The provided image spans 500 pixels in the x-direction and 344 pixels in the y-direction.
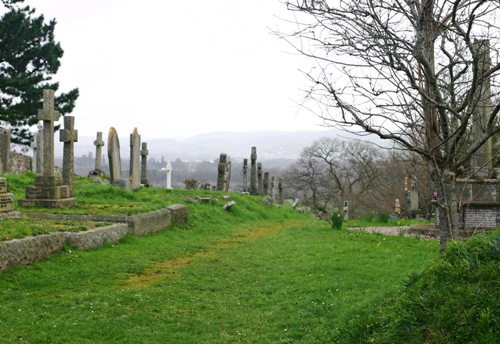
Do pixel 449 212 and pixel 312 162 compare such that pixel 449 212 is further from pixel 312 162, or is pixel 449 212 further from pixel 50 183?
pixel 312 162

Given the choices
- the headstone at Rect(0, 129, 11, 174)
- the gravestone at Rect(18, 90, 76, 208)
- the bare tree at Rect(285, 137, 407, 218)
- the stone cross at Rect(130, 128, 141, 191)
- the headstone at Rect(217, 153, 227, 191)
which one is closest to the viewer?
the gravestone at Rect(18, 90, 76, 208)

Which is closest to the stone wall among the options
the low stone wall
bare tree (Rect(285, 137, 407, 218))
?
the low stone wall

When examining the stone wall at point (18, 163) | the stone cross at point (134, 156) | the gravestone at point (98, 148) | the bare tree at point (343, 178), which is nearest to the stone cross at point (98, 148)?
the gravestone at point (98, 148)

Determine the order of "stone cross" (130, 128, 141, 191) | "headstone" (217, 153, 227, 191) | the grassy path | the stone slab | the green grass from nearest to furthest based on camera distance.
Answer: the green grass < the grassy path < the stone slab < "stone cross" (130, 128, 141, 191) < "headstone" (217, 153, 227, 191)

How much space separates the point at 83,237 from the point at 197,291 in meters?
2.83

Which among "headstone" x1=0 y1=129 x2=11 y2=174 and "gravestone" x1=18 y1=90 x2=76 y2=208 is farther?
"headstone" x1=0 y1=129 x2=11 y2=174

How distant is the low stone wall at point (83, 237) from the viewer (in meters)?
7.29

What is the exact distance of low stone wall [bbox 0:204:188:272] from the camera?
7285mm

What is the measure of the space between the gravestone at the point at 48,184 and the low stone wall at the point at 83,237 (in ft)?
5.55

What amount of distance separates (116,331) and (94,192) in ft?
38.6

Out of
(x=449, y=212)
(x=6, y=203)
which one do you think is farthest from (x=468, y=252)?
(x=6, y=203)

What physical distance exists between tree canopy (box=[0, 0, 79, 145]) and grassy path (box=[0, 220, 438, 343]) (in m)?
23.5

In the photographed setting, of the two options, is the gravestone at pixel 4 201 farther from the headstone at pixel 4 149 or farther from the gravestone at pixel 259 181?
the gravestone at pixel 259 181

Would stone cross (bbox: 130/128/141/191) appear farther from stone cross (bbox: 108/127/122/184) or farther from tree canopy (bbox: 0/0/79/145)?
tree canopy (bbox: 0/0/79/145)
